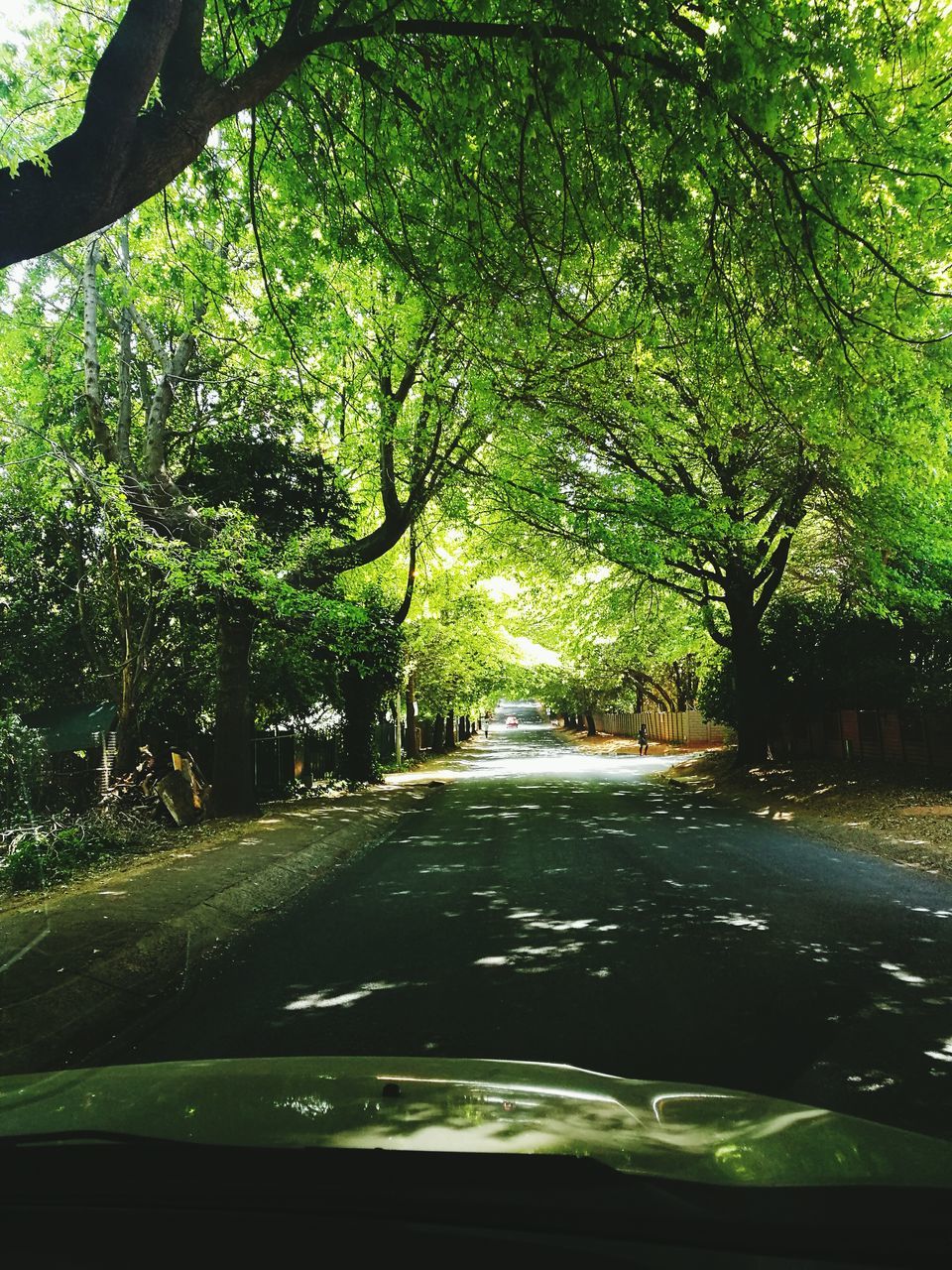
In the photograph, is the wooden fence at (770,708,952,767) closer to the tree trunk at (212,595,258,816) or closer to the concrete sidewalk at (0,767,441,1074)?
the concrete sidewalk at (0,767,441,1074)

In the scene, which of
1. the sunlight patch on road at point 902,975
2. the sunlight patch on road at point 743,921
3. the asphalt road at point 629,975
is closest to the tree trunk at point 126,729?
the asphalt road at point 629,975

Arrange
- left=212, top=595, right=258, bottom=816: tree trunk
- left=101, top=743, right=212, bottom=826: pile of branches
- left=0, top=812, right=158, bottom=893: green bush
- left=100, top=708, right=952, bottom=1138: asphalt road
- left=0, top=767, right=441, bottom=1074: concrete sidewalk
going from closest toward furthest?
left=100, top=708, right=952, bottom=1138: asphalt road → left=0, top=767, right=441, bottom=1074: concrete sidewalk → left=0, top=812, right=158, bottom=893: green bush → left=101, top=743, right=212, bottom=826: pile of branches → left=212, top=595, right=258, bottom=816: tree trunk

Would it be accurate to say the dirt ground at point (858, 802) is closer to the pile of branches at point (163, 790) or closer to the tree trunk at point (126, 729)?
the pile of branches at point (163, 790)

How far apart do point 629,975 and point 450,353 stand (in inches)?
443

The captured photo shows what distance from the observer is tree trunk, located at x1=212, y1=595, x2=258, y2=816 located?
14.3 meters

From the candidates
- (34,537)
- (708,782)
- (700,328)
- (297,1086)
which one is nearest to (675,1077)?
(297,1086)

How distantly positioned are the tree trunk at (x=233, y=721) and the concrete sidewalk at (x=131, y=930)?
2.07 metres

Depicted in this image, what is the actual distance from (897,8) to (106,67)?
17.3 feet

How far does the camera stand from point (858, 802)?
530 inches

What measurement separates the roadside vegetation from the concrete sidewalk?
145cm

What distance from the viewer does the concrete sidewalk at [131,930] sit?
4.56 meters

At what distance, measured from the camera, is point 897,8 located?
5.32 m

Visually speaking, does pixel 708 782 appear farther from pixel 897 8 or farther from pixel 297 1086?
pixel 297 1086

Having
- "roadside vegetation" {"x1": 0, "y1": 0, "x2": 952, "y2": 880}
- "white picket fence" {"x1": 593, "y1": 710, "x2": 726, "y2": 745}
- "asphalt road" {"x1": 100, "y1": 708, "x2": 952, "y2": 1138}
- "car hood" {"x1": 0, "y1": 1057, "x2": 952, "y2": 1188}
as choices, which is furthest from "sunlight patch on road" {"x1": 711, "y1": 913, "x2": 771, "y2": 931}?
"white picket fence" {"x1": 593, "y1": 710, "x2": 726, "y2": 745}
